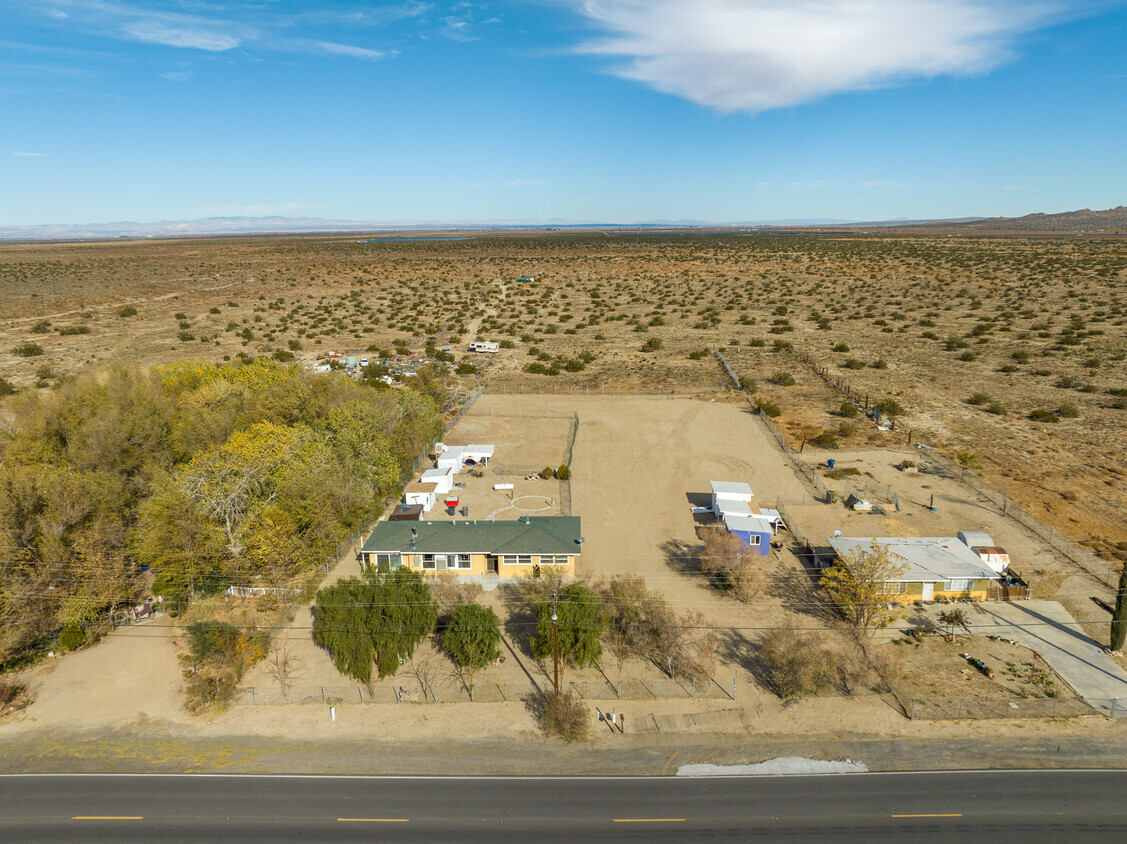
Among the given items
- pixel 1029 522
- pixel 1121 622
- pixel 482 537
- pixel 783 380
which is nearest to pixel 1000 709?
pixel 1121 622

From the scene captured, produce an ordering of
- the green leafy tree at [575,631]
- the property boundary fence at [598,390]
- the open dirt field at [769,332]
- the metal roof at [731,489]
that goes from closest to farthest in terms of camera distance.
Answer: the green leafy tree at [575,631]
the metal roof at [731,489]
the open dirt field at [769,332]
the property boundary fence at [598,390]

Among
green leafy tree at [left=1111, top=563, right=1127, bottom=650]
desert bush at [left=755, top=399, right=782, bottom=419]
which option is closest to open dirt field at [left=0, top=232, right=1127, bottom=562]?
desert bush at [left=755, top=399, right=782, bottom=419]

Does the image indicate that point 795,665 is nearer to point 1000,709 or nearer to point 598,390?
point 1000,709

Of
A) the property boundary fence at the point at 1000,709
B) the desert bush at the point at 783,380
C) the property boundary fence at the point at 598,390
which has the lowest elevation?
the property boundary fence at the point at 1000,709

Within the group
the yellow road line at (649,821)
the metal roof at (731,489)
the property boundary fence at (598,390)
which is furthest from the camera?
the property boundary fence at (598,390)

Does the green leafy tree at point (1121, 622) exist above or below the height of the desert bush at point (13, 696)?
above

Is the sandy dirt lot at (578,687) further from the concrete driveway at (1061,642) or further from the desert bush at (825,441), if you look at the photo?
the desert bush at (825,441)

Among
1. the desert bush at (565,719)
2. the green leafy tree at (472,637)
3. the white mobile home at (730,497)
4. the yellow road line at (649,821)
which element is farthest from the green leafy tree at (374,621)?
the white mobile home at (730,497)

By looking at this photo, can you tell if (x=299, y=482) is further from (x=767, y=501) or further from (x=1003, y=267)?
(x=1003, y=267)
